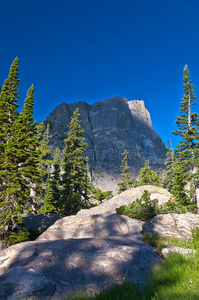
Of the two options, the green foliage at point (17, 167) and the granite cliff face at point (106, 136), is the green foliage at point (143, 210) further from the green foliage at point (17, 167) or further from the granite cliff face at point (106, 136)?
the granite cliff face at point (106, 136)

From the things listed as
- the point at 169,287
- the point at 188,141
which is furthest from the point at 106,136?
the point at 169,287

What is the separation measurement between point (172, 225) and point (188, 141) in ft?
47.5

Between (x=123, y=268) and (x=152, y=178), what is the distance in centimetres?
3946

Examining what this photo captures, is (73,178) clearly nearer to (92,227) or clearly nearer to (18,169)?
(18,169)

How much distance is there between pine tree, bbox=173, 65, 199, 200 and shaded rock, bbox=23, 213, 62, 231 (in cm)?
1707

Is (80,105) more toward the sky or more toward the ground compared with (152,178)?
more toward the sky

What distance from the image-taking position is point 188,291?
2807mm

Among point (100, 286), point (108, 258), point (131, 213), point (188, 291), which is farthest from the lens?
point (131, 213)

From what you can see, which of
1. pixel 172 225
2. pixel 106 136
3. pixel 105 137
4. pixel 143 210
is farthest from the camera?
pixel 106 136

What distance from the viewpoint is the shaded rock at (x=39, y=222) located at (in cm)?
2005

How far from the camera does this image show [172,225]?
9336 mm

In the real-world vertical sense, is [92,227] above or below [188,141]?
below

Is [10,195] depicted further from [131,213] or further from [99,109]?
[99,109]

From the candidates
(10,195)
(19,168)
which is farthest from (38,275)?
(19,168)
